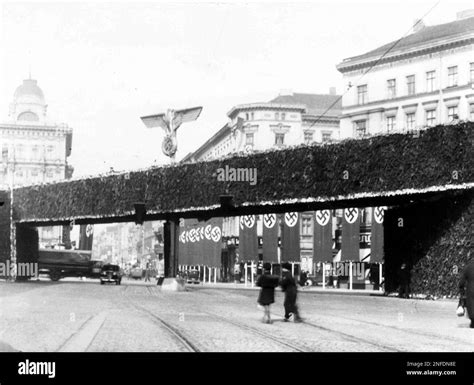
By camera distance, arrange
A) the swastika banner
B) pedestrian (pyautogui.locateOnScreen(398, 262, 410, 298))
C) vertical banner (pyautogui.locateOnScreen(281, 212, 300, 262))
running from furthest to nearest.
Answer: the swastika banner → vertical banner (pyautogui.locateOnScreen(281, 212, 300, 262)) → pedestrian (pyautogui.locateOnScreen(398, 262, 410, 298))

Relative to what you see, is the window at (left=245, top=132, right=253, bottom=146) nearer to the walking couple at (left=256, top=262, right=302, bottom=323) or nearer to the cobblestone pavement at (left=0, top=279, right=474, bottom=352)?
the cobblestone pavement at (left=0, top=279, right=474, bottom=352)

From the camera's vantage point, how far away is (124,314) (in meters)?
21.3

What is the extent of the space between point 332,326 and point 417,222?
13.0 meters

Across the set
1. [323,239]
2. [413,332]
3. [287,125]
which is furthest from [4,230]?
[413,332]

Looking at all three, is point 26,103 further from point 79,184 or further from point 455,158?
point 79,184

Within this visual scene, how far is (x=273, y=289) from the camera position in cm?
1923

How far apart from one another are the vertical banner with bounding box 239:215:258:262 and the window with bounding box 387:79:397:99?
19.3 metres

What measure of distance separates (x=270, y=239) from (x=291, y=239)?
178 cm

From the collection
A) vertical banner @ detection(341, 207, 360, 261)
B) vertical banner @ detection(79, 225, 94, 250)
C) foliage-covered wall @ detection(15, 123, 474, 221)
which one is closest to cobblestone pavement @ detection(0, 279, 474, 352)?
foliage-covered wall @ detection(15, 123, 474, 221)

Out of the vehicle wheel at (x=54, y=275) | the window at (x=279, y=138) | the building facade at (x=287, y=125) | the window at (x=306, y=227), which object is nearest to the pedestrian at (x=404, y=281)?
the building facade at (x=287, y=125)

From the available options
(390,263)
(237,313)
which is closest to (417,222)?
(390,263)

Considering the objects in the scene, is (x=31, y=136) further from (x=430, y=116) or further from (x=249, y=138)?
(x=430, y=116)

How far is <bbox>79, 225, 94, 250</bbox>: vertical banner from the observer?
194 feet
